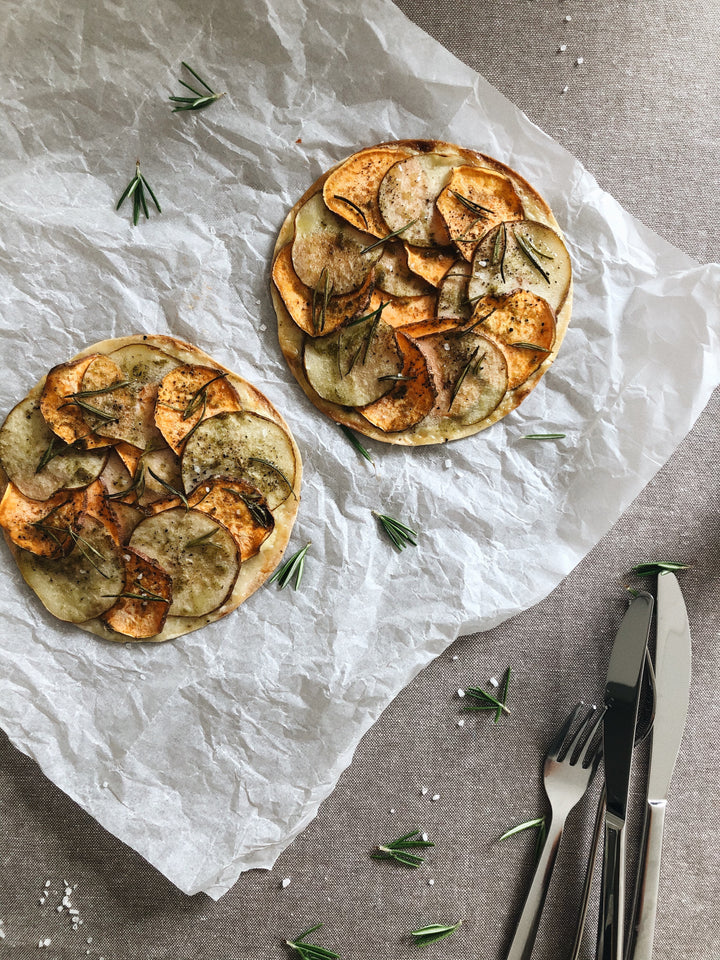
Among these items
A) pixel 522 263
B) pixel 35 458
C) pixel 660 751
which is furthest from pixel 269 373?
pixel 660 751

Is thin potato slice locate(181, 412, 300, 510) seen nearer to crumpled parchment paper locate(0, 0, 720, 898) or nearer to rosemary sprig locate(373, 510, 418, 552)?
crumpled parchment paper locate(0, 0, 720, 898)

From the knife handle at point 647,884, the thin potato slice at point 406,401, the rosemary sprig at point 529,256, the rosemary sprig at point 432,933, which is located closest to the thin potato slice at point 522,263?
the rosemary sprig at point 529,256

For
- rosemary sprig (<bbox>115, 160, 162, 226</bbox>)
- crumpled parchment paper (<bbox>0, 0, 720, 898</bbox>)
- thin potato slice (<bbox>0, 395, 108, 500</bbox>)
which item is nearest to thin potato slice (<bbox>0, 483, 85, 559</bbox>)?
thin potato slice (<bbox>0, 395, 108, 500</bbox>)

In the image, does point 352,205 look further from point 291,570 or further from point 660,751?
point 660,751

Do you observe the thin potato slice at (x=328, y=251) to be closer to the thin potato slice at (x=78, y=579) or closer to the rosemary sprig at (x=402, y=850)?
the thin potato slice at (x=78, y=579)

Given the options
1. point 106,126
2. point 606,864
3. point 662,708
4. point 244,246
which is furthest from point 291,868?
point 106,126

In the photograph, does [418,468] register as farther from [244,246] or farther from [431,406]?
[244,246]
